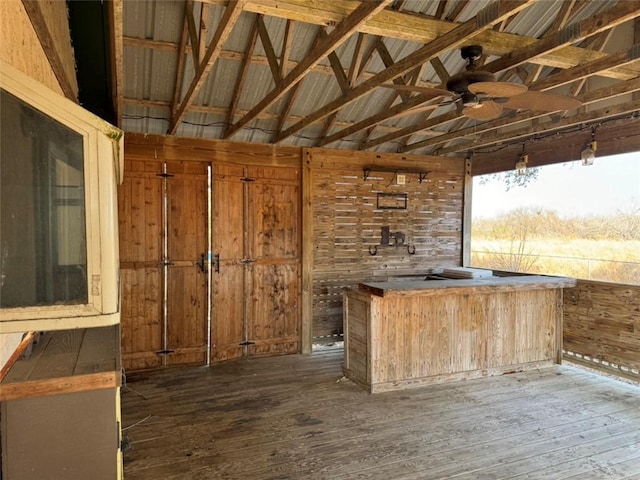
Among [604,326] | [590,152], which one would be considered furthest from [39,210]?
[604,326]

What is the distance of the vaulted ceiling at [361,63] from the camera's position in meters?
2.47

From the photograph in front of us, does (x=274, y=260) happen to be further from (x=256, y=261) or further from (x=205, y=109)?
(x=205, y=109)

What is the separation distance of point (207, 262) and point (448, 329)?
2948mm

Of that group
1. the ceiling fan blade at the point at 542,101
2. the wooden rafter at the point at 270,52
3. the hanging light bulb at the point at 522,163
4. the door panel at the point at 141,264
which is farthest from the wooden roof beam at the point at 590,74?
the door panel at the point at 141,264

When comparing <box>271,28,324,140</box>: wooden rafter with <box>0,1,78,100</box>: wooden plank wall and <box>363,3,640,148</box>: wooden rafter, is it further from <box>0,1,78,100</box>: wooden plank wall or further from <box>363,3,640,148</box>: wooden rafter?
<box>0,1,78,100</box>: wooden plank wall

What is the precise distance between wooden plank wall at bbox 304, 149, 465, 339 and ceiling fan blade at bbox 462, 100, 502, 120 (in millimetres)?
2730

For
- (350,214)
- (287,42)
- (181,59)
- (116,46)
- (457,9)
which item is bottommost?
(350,214)

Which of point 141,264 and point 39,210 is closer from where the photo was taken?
point 39,210

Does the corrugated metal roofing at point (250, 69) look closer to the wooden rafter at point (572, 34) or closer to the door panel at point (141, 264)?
the wooden rafter at point (572, 34)

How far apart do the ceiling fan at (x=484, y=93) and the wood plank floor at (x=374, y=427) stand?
2521 mm

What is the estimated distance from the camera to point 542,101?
9.33ft

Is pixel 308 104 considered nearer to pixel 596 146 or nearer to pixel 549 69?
pixel 549 69

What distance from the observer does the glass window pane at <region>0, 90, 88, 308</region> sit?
3.60ft

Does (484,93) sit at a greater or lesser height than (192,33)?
lesser
